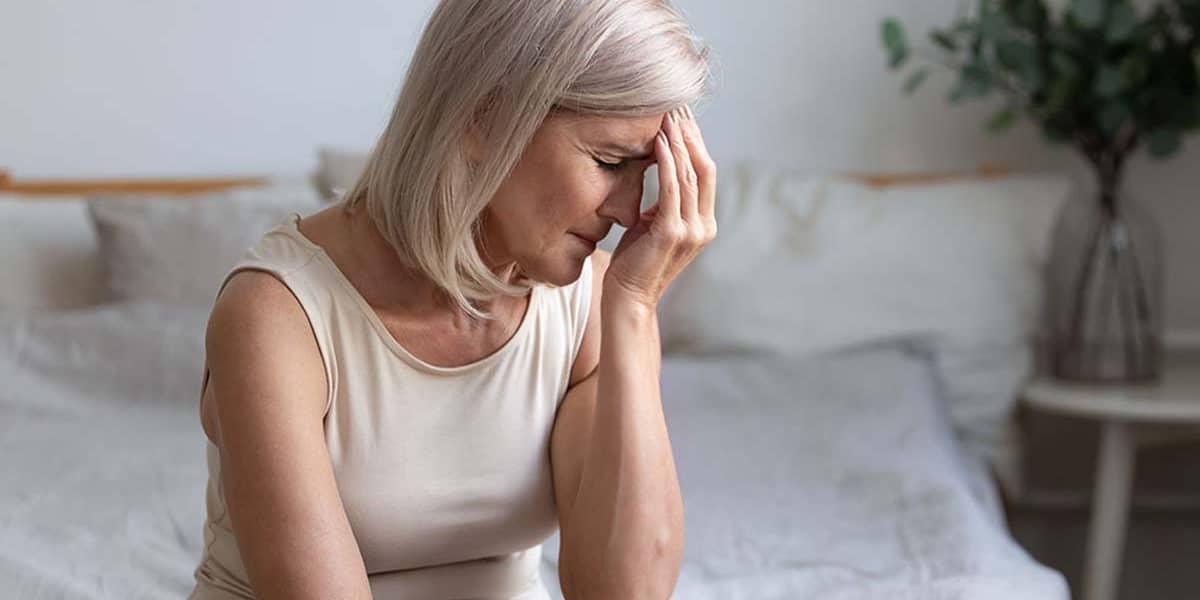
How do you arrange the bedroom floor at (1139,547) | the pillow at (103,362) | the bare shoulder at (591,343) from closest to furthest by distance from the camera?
the bare shoulder at (591,343)
the pillow at (103,362)
the bedroom floor at (1139,547)

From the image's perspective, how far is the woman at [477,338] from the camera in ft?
3.62

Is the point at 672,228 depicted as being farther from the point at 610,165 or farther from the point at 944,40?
the point at 944,40

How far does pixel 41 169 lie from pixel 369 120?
0.60 metres

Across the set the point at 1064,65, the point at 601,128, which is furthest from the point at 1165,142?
the point at 601,128

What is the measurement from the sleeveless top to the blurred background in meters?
1.50

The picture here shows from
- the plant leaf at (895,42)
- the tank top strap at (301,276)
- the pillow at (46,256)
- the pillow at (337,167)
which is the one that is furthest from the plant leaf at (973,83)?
the tank top strap at (301,276)

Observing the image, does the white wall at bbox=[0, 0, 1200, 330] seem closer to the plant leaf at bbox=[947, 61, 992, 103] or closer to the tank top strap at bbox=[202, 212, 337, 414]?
the plant leaf at bbox=[947, 61, 992, 103]

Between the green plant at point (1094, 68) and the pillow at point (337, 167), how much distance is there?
0.93m

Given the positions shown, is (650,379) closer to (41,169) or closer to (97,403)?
(97,403)

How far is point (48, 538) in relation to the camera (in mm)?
1629

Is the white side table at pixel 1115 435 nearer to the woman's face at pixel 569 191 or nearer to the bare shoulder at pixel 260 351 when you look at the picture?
the woman's face at pixel 569 191

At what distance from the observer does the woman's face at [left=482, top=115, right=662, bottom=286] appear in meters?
1.14

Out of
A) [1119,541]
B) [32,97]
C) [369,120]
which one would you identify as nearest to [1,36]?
[32,97]

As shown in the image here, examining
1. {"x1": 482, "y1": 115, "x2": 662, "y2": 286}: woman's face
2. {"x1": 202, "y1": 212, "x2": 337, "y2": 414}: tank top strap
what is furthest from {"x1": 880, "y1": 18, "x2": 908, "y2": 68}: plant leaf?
{"x1": 202, "y1": 212, "x2": 337, "y2": 414}: tank top strap
